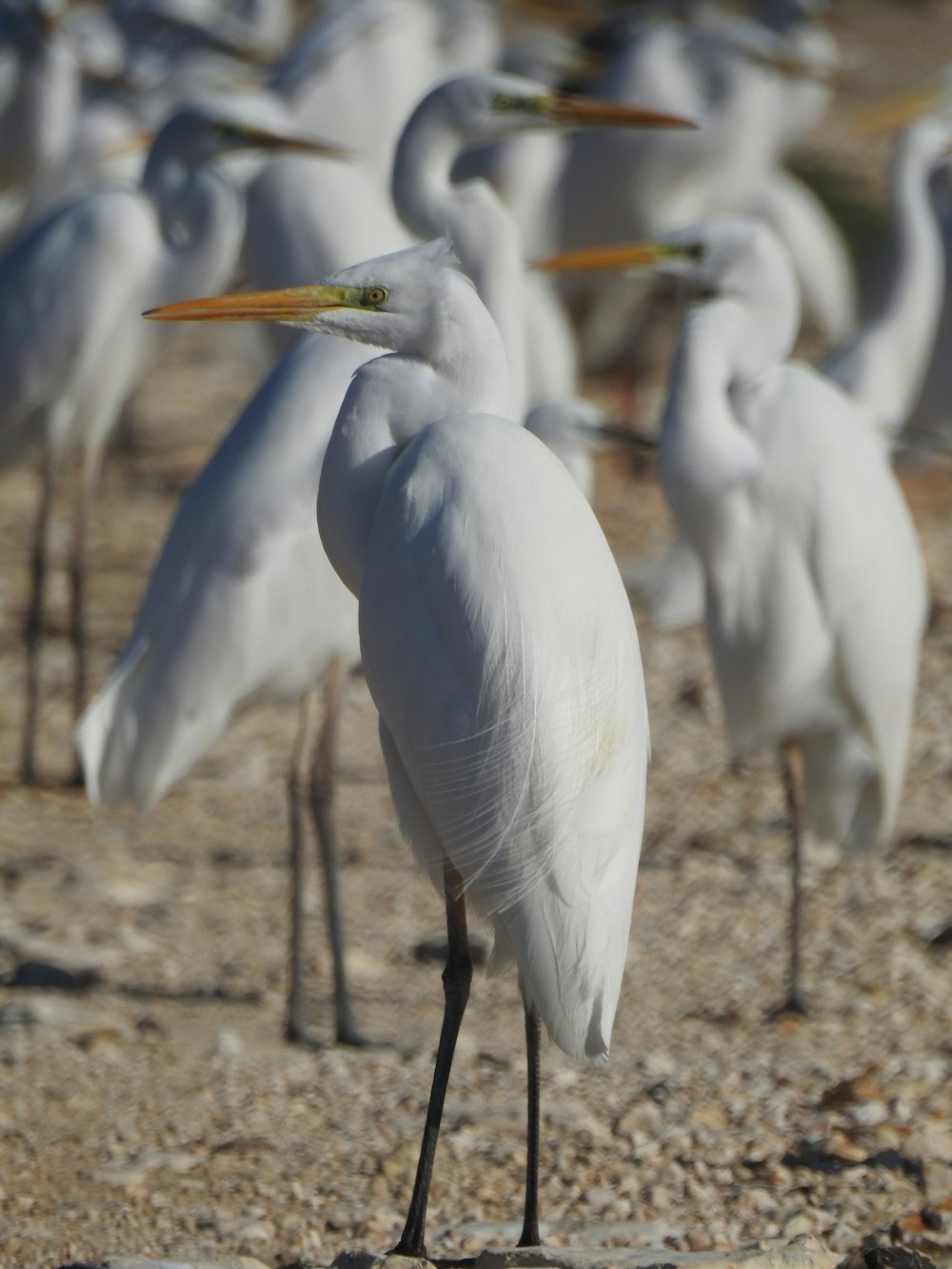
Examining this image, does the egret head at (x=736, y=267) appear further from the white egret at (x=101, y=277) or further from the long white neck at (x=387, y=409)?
the long white neck at (x=387, y=409)

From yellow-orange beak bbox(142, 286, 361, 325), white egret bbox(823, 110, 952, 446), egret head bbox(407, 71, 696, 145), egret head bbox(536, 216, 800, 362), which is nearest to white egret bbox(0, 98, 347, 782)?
egret head bbox(407, 71, 696, 145)

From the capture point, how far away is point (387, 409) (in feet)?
10.1

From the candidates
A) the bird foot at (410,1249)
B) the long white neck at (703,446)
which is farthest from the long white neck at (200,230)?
the bird foot at (410,1249)

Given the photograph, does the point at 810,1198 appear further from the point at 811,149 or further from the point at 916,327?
the point at 811,149

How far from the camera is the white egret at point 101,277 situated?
5.89 meters

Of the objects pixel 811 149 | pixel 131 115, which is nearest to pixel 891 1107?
pixel 131 115

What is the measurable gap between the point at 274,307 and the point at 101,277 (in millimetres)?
2909

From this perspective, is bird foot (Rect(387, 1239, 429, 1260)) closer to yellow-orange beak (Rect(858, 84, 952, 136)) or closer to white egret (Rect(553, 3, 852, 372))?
yellow-orange beak (Rect(858, 84, 952, 136))

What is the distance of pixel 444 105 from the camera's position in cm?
500

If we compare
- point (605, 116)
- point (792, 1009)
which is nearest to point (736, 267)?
point (605, 116)

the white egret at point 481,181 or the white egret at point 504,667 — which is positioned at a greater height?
the white egret at point 481,181

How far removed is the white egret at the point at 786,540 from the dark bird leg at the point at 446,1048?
148 centimetres

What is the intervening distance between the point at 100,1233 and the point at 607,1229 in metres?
0.83

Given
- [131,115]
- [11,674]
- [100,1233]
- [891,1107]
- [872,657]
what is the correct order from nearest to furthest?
[100,1233]
[891,1107]
[872,657]
[11,674]
[131,115]
